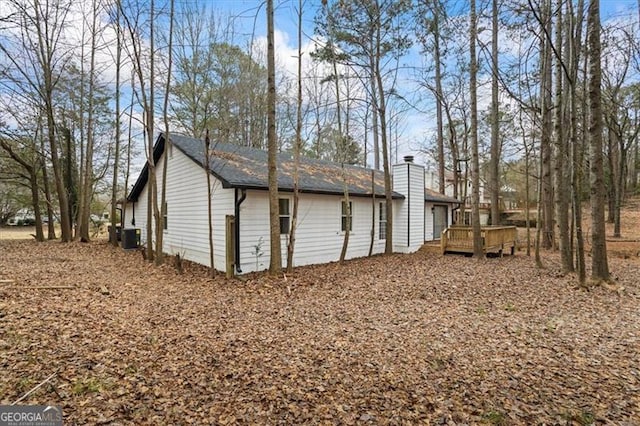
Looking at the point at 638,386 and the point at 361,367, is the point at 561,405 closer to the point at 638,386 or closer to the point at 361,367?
the point at 638,386

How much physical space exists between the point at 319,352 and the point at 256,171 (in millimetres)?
7263

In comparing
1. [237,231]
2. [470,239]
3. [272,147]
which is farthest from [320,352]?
[470,239]

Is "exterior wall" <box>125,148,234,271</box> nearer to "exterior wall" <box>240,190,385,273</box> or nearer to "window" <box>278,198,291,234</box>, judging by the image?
"exterior wall" <box>240,190,385,273</box>

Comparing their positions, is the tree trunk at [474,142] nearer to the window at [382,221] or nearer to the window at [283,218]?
the window at [382,221]

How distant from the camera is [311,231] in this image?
424 inches

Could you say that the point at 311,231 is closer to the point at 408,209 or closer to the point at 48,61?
the point at 408,209

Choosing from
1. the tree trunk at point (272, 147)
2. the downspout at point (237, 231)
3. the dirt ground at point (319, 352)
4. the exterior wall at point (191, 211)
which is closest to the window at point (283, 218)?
the downspout at point (237, 231)

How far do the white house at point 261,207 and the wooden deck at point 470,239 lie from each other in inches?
53.2

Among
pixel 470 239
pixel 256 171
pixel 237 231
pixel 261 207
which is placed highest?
pixel 256 171

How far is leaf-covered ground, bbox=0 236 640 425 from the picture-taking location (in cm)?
274

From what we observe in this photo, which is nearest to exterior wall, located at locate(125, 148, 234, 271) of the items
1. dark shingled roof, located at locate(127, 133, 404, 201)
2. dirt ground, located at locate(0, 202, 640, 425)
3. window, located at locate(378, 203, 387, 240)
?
dark shingled roof, located at locate(127, 133, 404, 201)

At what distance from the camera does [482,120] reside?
19.8m

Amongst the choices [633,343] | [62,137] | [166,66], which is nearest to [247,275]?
[166,66]

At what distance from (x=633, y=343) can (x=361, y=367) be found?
346 centimetres
